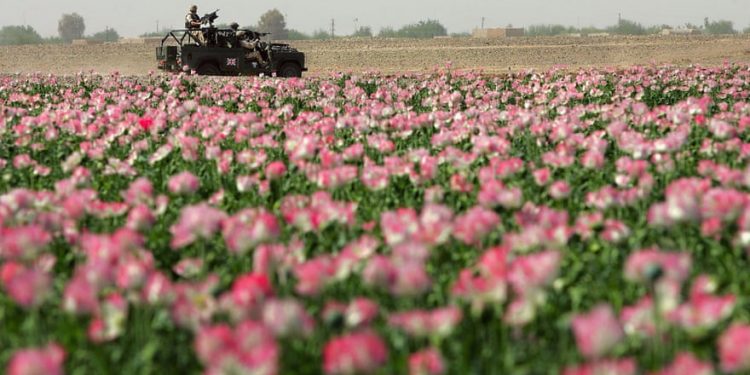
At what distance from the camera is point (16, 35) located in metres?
153

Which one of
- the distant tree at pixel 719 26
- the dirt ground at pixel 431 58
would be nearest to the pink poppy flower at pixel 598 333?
the dirt ground at pixel 431 58

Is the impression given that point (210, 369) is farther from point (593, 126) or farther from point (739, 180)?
point (593, 126)

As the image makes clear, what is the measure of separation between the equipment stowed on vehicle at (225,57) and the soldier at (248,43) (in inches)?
2.5

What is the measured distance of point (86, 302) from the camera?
7.70 ft

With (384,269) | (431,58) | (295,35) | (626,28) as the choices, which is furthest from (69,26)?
(384,269)

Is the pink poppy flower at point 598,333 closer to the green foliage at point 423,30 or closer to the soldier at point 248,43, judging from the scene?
the soldier at point 248,43

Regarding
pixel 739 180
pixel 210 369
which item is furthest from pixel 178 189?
pixel 739 180

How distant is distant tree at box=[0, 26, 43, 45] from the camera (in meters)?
139

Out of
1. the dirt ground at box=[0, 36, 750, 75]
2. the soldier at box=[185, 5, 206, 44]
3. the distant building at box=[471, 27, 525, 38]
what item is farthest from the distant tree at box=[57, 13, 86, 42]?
the soldier at box=[185, 5, 206, 44]

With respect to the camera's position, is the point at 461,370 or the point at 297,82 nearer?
the point at 461,370

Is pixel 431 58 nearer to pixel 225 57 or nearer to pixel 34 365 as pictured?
pixel 225 57

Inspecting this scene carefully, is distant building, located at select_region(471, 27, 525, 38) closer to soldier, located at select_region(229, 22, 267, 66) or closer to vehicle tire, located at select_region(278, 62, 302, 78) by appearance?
soldier, located at select_region(229, 22, 267, 66)

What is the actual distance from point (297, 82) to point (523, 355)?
1043 centimetres

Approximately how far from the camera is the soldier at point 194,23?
2177cm
